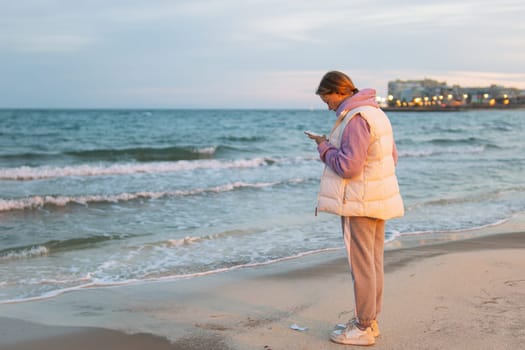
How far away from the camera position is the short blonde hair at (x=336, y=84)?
11.5 ft

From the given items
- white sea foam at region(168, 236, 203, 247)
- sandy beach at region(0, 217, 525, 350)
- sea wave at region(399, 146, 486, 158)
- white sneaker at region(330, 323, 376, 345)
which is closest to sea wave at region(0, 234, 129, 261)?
white sea foam at region(168, 236, 203, 247)

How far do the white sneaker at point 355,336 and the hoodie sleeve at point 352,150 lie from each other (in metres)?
1.07

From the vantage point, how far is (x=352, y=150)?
338cm

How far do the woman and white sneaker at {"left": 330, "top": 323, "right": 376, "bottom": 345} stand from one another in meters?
0.15

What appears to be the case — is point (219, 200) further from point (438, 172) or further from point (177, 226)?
point (438, 172)

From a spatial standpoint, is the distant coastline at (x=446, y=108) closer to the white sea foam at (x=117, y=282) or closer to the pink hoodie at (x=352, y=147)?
the white sea foam at (x=117, y=282)

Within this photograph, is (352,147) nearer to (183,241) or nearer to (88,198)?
(183,241)

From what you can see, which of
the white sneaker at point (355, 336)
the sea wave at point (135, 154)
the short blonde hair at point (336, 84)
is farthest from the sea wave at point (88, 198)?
the sea wave at point (135, 154)

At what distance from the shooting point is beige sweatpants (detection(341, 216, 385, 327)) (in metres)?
3.60

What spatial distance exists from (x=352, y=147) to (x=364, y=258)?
74cm

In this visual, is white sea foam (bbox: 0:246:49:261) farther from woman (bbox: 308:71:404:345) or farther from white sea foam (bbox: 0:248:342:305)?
woman (bbox: 308:71:404:345)

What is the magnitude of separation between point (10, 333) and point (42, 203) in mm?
7080

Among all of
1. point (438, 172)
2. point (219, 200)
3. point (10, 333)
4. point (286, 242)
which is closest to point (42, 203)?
point (219, 200)

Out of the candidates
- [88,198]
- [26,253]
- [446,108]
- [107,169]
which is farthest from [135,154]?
[446,108]
